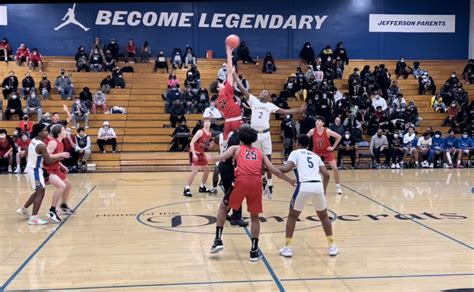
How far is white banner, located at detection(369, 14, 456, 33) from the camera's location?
28.6 metres

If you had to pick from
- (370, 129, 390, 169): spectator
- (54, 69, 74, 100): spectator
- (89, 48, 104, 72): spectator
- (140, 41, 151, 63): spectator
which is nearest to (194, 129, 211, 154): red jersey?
(370, 129, 390, 169): spectator

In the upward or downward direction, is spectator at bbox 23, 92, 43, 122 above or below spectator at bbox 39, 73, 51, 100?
below

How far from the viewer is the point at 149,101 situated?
23031 millimetres

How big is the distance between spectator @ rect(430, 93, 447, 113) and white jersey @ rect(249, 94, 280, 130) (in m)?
16.1

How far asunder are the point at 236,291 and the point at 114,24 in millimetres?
23902

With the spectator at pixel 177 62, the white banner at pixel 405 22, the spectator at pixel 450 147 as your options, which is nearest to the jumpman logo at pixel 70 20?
the spectator at pixel 177 62

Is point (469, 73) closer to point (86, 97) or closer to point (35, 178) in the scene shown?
point (86, 97)

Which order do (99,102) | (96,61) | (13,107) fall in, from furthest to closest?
(96,61) < (99,102) < (13,107)

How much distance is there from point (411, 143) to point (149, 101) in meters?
11.3

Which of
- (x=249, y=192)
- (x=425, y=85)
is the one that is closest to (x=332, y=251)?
(x=249, y=192)

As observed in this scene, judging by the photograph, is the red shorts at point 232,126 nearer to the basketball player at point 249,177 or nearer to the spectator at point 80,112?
the basketball player at point 249,177

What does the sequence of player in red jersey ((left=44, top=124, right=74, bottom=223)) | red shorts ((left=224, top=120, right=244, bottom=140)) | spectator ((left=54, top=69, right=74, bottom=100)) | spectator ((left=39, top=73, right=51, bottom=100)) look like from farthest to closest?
spectator ((left=54, top=69, right=74, bottom=100)) → spectator ((left=39, top=73, right=51, bottom=100)) → player in red jersey ((left=44, top=124, right=74, bottom=223)) → red shorts ((left=224, top=120, right=244, bottom=140))

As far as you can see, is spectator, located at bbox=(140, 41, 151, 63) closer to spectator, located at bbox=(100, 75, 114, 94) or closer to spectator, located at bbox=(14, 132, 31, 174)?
spectator, located at bbox=(100, 75, 114, 94)

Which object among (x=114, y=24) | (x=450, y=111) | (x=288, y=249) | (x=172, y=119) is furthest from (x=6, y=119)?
(x=450, y=111)
